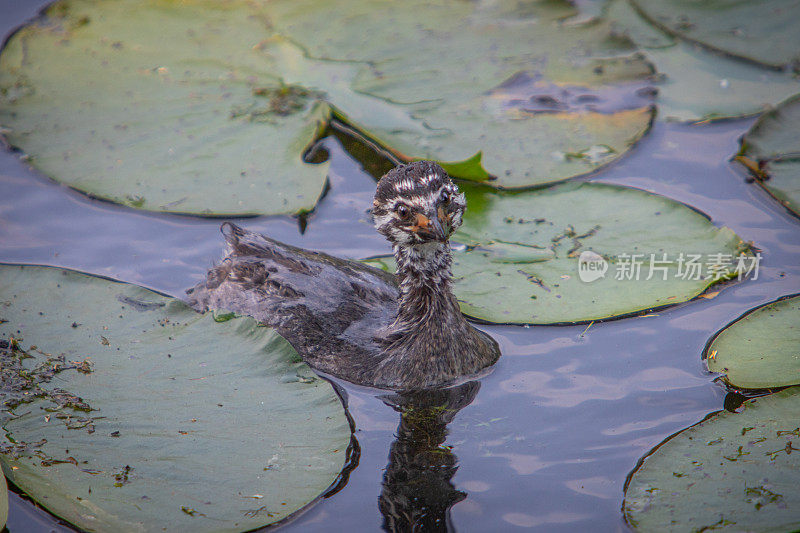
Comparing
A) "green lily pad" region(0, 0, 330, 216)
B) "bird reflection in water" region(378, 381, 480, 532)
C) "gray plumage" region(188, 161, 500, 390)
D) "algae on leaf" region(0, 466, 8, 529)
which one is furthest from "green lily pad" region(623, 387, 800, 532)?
"green lily pad" region(0, 0, 330, 216)

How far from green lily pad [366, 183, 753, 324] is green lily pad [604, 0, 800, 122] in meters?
1.94

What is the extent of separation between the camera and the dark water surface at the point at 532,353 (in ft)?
15.2

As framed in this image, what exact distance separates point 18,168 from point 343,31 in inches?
144

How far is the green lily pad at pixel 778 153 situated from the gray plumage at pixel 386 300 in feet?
9.82

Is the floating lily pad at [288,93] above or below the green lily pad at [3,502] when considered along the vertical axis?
above

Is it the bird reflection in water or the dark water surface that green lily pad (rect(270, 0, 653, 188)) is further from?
the bird reflection in water

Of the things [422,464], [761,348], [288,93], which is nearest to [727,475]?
[761,348]

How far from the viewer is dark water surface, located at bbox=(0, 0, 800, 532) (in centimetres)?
464

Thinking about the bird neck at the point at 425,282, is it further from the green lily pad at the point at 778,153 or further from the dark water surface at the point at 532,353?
the green lily pad at the point at 778,153

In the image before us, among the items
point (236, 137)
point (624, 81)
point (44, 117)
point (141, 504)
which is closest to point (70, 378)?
point (141, 504)

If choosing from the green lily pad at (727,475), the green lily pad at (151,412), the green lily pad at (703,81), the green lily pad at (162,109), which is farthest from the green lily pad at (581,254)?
the green lily pad at (703,81)

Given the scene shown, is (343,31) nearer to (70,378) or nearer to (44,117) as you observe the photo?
(44,117)

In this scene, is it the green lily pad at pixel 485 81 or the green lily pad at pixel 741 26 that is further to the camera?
the green lily pad at pixel 741 26

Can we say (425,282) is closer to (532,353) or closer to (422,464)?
(532,353)
